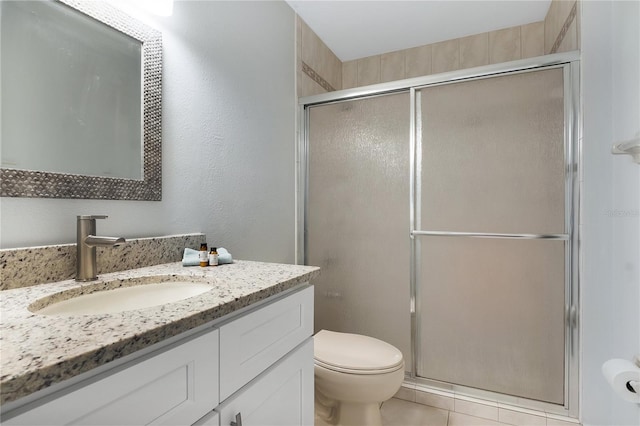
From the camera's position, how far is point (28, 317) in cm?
61

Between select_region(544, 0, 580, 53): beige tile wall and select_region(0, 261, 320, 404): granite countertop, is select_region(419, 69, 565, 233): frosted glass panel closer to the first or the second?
select_region(544, 0, 580, 53): beige tile wall

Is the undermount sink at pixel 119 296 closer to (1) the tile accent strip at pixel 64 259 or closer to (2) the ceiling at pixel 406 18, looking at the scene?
(1) the tile accent strip at pixel 64 259

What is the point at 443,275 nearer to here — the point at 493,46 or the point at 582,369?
the point at 582,369

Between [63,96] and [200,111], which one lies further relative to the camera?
[200,111]

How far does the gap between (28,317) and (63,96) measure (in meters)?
0.65

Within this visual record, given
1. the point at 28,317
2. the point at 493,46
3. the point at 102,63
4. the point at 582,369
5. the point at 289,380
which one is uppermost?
the point at 493,46

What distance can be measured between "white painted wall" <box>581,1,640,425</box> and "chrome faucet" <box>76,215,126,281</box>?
5.24ft

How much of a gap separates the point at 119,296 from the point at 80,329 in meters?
0.39

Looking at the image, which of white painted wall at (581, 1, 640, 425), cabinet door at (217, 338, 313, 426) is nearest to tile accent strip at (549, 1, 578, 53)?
white painted wall at (581, 1, 640, 425)

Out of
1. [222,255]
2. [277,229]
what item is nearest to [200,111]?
[222,255]

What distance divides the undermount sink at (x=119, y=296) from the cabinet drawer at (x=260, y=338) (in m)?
0.22

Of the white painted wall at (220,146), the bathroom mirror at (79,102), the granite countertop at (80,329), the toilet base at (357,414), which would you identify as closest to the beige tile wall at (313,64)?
the white painted wall at (220,146)

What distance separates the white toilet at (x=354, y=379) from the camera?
1423 millimetres

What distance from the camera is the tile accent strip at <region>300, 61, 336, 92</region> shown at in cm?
227
